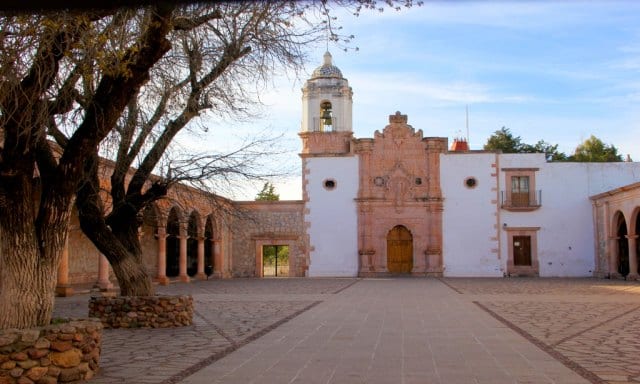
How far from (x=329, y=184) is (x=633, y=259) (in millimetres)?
13249

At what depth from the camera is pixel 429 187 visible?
32.6 metres

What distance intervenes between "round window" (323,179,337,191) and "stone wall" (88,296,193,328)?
22.0 m

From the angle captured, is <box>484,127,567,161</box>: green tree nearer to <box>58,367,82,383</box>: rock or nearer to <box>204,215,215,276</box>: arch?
<box>204,215,215,276</box>: arch

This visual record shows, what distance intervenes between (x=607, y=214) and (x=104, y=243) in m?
24.7

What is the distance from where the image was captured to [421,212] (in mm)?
32562

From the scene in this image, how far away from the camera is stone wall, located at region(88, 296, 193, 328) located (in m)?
11.1

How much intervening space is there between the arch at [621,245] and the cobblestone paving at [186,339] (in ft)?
58.3

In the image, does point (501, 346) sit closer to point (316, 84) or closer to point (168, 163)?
point (168, 163)

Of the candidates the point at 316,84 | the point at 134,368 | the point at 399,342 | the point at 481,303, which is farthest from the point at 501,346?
the point at 316,84

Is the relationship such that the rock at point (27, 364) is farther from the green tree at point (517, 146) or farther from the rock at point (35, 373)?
the green tree at point (517, 146)

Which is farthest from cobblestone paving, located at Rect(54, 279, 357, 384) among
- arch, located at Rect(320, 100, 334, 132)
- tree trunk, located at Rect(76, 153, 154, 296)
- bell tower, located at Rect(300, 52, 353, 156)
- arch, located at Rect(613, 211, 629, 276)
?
arch, located at Rect(320, 100, 334, 132)

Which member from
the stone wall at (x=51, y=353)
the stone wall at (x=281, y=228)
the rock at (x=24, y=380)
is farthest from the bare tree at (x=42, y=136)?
the stone wall at (x=281, y=228)

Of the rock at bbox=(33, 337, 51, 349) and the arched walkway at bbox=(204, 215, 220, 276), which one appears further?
the arched walkway at bbox=(204, 215, 220, 276)

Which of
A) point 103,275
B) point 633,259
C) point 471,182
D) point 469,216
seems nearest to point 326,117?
point 471,182
